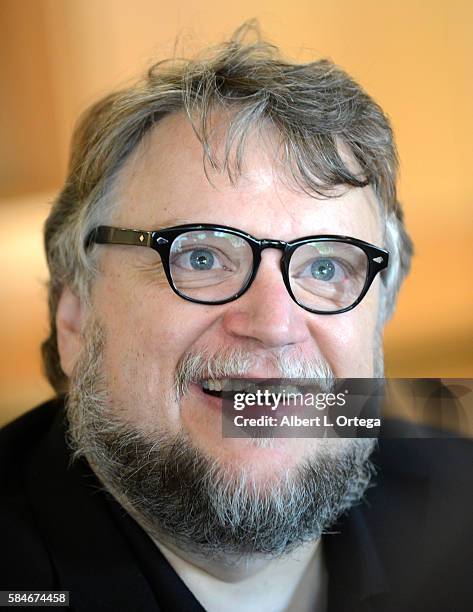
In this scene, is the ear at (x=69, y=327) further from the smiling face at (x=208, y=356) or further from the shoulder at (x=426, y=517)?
the shoulder at (x=426, y=517)

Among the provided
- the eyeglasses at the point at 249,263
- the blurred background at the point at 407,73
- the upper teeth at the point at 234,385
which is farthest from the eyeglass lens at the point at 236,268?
the blurred background at the point at 407,73

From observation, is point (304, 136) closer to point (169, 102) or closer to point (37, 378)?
point (169, 102)

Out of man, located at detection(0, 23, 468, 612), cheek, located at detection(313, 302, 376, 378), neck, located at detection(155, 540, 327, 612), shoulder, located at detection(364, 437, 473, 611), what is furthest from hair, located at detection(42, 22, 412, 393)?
neck, located at detection(155, 540, 327, 612)

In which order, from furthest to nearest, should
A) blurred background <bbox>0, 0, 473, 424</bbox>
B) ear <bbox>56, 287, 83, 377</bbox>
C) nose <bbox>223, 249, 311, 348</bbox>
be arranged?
1. blurred background <bbox>0, 0, 473, 424</bbox>
2. ear <bbox>56, 287, 83, 377</bbox>
3. nose <bbox>223, 249, 311, 348</bbox>

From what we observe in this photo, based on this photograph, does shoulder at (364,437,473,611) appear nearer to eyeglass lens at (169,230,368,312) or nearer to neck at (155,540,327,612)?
neck at (155,540,327,612)

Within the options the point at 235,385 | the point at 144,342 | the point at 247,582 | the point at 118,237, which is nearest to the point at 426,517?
the point at 247,582

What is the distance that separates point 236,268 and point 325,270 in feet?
0.43

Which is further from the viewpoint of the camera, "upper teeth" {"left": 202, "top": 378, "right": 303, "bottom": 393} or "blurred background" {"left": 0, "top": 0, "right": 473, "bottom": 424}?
"blurred background" {"left": 0, "top": 0, "right": 473, "bottom": 424}

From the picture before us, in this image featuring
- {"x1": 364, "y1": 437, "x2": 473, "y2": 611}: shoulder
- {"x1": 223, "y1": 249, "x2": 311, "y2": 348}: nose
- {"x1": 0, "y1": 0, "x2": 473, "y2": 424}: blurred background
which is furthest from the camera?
{"x1": 0, "y1": 0, "x2": 473, "y2": 424}: blurred background

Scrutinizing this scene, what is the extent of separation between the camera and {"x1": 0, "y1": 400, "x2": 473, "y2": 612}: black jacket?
0.86m

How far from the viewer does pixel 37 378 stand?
1790 mm

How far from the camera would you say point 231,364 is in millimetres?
846

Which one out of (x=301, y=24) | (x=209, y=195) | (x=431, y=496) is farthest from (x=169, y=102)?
(x=431, y=496)

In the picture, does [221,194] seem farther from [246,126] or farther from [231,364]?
[231,364]
